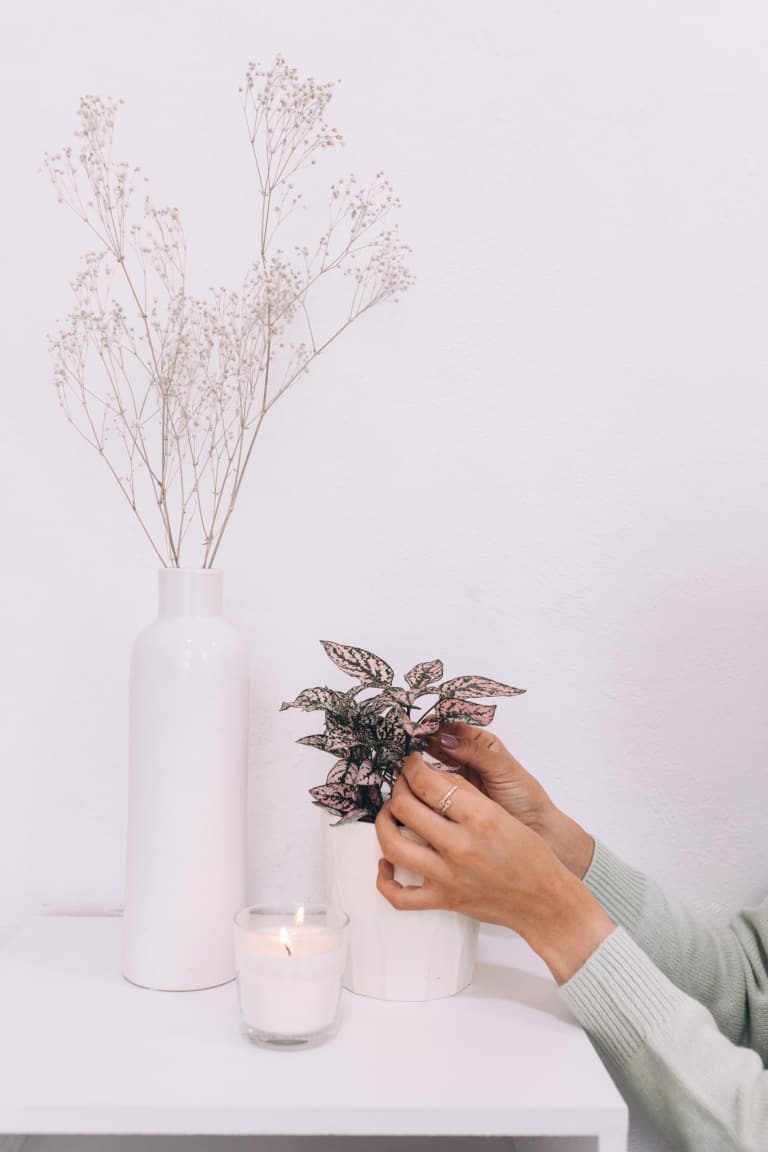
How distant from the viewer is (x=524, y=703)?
101 cm

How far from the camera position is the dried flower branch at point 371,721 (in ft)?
2.57

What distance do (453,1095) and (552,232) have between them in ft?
2.62

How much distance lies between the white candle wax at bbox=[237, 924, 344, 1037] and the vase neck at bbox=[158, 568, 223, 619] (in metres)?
0.27

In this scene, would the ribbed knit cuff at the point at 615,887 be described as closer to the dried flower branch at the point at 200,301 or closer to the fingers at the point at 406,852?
the fingers at the point at 406,852

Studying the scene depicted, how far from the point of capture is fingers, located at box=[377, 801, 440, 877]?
74 centimetres

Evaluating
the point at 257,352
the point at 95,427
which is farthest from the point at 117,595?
the point at 257,352

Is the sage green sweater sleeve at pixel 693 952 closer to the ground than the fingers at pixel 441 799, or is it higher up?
closer to the ground

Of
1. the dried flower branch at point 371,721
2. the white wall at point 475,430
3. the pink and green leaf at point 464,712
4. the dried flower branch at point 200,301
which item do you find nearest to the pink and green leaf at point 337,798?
the dried flower branch at point 371,721

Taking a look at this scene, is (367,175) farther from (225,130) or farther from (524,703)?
(524,703)

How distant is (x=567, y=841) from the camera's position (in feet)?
2.98

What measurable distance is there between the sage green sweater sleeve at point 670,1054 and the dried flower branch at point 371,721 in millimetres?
211

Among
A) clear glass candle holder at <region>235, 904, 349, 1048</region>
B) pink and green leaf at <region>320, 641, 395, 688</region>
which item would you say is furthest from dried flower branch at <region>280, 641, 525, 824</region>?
clear glass candle holder at <region>235, 904, 349, 1048</region>

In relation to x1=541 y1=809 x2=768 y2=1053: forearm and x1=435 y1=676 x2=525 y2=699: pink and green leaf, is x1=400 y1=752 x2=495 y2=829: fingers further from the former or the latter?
x1=541 y1=809 x2=768 y2=1053: forearm

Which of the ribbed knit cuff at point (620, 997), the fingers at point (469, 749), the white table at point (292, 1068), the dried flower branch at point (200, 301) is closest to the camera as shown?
the white table at point (292, 1068)
